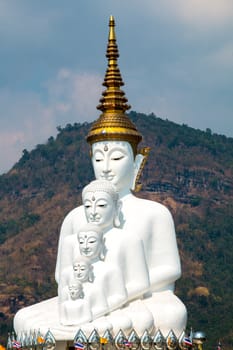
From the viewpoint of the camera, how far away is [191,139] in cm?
7444

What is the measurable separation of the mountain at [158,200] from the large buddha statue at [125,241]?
27.0 m

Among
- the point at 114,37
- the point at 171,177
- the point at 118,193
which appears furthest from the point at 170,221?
the point at 171,177

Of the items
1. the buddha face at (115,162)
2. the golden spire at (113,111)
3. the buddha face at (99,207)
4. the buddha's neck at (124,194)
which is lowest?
the buddha face at (99,207)

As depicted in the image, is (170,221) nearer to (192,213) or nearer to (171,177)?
(192,213)

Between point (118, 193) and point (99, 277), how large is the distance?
6.21 ft

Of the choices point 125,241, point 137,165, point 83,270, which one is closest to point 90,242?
point 83,270

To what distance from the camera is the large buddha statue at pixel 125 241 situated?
15.4 meters

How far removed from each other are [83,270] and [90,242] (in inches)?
18.4

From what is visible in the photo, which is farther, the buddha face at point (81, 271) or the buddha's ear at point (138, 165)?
the buddha's ear at point (138, 165)

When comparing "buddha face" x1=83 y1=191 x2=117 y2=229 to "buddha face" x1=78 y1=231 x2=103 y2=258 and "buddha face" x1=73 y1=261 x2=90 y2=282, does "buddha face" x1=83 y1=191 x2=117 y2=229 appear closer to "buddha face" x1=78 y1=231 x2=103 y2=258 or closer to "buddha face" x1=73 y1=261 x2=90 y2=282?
"buddha face" x1=78 y1=231 x2=103 y2=258

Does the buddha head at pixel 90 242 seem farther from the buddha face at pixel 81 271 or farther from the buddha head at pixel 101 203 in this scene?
the buddha head at pixel 101 203

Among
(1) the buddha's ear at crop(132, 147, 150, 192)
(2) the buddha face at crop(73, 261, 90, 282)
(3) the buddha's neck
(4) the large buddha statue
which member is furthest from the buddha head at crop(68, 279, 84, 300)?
(1) the buddha's ear at crop(132, 147, 150, 192)

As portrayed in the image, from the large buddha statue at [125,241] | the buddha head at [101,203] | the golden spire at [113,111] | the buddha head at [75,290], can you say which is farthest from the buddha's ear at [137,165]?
the buddha head at [75,290]

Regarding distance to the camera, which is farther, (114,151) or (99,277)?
(114,151)
